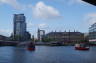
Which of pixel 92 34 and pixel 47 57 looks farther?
pixel 92 34

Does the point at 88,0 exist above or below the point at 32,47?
above

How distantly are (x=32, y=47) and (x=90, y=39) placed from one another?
9641 cm

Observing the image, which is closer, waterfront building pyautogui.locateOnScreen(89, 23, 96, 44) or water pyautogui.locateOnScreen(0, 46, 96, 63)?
water pyautogui.locateOnScreen(0, 46, 96, 63)

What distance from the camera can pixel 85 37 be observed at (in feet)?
648

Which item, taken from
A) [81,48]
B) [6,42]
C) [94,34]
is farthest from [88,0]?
[94,34]

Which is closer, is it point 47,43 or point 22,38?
point 47,43

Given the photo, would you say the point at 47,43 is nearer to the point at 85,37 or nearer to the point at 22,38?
the point at 22,38

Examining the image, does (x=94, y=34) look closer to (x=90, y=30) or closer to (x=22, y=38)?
(x=90, y=30)

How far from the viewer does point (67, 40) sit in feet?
640

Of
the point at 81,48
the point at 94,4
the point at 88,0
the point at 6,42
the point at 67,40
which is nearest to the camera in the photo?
the point at 88,0

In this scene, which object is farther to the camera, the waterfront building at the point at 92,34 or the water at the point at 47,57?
the waterfront building at the point at 92,34

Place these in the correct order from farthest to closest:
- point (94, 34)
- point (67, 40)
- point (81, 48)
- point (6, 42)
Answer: point (67, 40)
point (94, 34)
point (6, 42)
point (81, 48)

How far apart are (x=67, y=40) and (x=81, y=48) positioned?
102 metres

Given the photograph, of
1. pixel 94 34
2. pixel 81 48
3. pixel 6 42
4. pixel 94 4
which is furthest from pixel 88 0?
pixel 94 34
